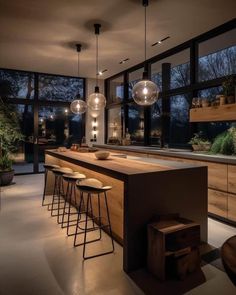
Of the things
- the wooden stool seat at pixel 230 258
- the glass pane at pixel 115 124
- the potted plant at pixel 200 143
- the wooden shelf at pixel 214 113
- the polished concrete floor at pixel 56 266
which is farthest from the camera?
the glass pane at pixel 115 124

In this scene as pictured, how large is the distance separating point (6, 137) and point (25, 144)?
1601 millimetres

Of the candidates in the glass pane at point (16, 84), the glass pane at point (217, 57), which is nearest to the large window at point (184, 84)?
the glass pane at point (217, 57)

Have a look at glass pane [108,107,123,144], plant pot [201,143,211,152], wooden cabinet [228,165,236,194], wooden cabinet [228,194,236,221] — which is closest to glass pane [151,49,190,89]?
plant pot [201,143,211,152]

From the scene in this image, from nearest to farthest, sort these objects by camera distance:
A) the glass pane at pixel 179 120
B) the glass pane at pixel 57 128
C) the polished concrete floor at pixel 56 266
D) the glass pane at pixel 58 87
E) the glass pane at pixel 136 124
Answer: the polished concrete floor at pixel 56 266 → the glass pane at pixel 179 120 → the glass pane at pixel 136 124 → the glass pane at pixel 58 87 → the glass pane at pixel 57 128

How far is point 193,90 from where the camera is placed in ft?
16.1

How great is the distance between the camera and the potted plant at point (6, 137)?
595 centimetres

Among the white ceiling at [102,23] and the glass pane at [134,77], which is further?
the glass pane at [134,77]

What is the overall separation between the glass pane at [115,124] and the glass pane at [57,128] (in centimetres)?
94

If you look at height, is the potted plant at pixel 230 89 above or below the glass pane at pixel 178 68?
below

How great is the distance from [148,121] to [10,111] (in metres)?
3.46

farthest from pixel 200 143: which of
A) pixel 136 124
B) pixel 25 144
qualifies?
pixel 25 144

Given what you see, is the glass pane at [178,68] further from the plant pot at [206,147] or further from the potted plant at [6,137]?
the potted plant at [6,137]

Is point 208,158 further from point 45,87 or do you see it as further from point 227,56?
point 45,87

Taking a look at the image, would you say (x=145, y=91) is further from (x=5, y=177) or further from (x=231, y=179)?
(x=5, y=177)
